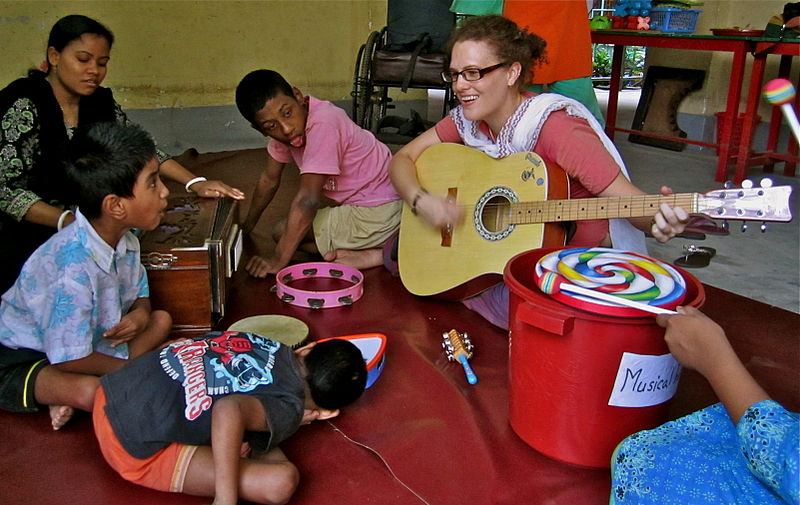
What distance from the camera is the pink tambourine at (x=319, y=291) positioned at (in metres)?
2.45

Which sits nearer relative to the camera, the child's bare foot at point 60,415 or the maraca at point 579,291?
the maraca at point 579,291

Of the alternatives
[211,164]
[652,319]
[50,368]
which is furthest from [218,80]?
[652,319]

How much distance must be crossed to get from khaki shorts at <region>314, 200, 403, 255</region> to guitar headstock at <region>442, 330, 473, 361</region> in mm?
829

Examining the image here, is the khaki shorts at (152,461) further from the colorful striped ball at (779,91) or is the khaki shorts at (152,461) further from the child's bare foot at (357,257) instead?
the child's bare foot at (357,257)

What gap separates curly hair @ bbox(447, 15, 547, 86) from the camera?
2.20 m

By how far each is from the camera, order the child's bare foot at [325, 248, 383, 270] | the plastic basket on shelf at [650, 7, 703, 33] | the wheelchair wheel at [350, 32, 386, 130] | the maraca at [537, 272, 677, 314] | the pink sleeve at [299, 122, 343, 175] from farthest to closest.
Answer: the plastic basket on shelf at [650, 7, 703, 33], the wheelchair wheel at [350, 32, 386, 130], the child's bare foot at [325, 248, 383, 270], the pink sleeve at [299, 122, 343, 175], the maraca at [537, 272, 677, 314]

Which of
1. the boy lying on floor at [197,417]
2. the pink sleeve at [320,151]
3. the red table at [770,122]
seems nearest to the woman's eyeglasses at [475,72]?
the pink sleeve at [320,151]

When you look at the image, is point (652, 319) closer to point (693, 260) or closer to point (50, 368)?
point (50, 368)

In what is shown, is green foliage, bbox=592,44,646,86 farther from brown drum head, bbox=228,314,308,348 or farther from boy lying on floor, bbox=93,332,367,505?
boy lying on floor, bbox=93,332,367,505

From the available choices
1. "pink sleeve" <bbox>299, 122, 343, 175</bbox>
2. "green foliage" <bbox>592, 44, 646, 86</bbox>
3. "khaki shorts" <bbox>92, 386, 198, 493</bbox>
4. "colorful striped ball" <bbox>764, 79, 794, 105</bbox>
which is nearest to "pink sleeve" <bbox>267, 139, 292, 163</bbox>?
"pink sleeve" <bbox>299, 122, 343, 175</bbox>

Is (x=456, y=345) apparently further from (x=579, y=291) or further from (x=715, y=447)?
(x=715, y=447)

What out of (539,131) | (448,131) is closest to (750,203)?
(539,131)

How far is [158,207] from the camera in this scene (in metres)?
1.82

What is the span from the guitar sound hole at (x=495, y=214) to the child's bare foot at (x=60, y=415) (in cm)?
130
